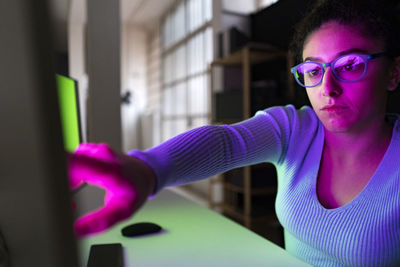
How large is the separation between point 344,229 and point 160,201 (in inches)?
25.2

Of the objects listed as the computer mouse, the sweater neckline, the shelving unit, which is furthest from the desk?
the shelving unit

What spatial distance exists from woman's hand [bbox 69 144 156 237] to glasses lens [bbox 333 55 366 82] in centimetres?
44

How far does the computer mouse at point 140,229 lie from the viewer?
0.77 meters

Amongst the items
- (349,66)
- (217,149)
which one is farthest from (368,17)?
(217,149)

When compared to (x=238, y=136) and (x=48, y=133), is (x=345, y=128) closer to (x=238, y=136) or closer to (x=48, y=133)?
(x=238, y=136)

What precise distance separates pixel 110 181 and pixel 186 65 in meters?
4.75

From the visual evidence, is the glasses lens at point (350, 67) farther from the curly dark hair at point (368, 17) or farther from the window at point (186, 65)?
the window at point (186, 65)

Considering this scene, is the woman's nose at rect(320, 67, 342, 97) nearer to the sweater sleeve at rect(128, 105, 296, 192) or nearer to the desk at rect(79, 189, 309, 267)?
the sweater sleeve at rect(128, 105, 296, 192)

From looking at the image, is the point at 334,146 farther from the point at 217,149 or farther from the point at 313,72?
the point at 217,149

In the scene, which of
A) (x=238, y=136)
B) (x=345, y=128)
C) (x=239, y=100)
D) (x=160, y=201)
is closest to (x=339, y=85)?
(x=345, y=128)

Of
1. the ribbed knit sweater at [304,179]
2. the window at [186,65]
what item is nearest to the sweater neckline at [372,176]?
the ribbed knit sweater at [304,179]

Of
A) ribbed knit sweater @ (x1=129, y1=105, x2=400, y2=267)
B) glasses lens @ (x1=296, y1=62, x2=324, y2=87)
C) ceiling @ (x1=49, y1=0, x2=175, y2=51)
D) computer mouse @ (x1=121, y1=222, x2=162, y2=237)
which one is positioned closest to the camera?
ribbed knit sweater @ (x1=129, y1=105, x2=400, y2=267)

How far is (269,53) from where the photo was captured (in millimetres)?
2490

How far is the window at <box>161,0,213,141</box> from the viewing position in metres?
3.97
